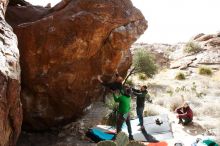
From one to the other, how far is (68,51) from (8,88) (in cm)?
439

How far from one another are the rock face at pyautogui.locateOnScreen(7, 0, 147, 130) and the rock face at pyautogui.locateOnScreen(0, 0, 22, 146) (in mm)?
2778

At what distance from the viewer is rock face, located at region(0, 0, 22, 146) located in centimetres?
524

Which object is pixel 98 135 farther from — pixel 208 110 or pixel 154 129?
pixel 208 110

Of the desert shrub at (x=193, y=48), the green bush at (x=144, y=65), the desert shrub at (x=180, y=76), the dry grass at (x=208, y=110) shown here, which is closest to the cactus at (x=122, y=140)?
the dry grass at (x=208, y=110)

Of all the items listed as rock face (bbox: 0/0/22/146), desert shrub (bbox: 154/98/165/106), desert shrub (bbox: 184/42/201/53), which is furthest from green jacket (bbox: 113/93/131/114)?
desert shrub (bbox: 184/42/201/53)

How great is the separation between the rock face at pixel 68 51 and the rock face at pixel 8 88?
2778 mm

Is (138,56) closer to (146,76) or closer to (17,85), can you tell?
(146,76)

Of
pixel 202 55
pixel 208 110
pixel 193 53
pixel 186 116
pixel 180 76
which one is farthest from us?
pixel 193 53

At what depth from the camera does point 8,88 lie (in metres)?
5.43

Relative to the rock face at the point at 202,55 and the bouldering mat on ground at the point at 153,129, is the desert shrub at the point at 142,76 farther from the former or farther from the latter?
the bouldering mat on ground at the point at 153,129

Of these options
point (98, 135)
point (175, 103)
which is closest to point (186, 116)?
point (175, 103)

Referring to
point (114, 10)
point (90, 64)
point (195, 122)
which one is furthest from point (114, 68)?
point (195, 122)

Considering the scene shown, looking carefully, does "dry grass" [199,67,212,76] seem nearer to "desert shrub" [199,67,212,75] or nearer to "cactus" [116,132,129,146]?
"desert shrub" [199,67,212,75]

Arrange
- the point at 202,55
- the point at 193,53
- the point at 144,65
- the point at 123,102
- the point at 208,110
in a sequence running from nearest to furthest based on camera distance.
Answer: the point at 123,102
the point at 208,110
the point at 144,65
the point at 202,55
the point at 193,53
